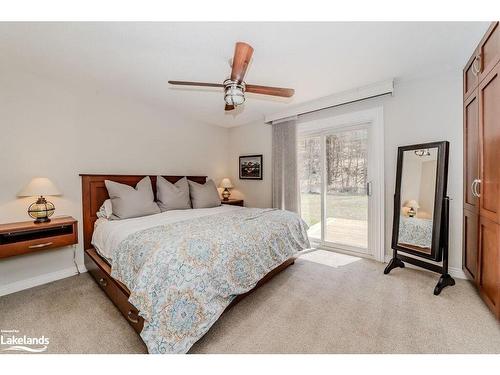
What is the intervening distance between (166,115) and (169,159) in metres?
0.75

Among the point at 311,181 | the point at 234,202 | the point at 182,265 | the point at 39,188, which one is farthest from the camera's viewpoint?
the point at 234,202

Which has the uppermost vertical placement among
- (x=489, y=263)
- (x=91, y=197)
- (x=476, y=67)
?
(x=476, y=67)

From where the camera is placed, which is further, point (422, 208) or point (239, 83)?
point (422, 208)

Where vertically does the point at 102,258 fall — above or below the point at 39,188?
below

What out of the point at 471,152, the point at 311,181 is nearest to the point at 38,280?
the point at 311,181

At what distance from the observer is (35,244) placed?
2.18 m

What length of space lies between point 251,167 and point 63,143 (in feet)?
9.55

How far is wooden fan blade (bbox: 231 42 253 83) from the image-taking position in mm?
1492

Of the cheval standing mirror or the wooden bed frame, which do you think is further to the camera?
the cheval standing mirror

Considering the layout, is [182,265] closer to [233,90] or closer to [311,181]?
[233,90]

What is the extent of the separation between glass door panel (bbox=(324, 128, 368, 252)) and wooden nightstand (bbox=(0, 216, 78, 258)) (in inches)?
139

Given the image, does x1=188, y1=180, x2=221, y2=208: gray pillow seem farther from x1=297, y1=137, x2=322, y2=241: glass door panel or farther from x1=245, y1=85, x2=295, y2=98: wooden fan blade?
x1=245, y1=85, x2=295, y2=98: wooden fan blade

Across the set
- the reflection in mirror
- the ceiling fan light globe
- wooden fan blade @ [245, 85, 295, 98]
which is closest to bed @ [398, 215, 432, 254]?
the reflection in mirror
